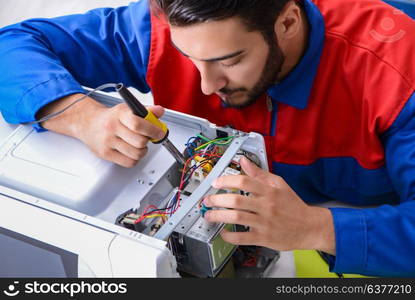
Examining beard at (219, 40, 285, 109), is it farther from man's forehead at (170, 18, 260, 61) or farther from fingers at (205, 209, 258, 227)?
fingers at (205, 209, 258, 227)

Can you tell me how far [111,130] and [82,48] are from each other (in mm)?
452

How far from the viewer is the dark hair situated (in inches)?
41.3

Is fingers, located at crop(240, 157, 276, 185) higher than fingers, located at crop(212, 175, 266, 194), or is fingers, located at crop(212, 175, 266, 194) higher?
fingers, located at crop(212, 175, 266, 194)

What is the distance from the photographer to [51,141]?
1209 mm

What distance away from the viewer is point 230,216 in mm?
996

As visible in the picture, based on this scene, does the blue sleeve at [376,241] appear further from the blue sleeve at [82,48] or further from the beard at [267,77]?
the blue sleeve at [82,48]

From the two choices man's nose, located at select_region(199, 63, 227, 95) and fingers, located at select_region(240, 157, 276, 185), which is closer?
fingers, located at select_region(240, 157, 276, 185)

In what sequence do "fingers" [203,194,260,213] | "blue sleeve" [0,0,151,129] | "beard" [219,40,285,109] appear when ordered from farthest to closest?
"blue sleeve" [0,0,151,129], "beard" [219,40,285,109], "fingers" [203,194,260,213]

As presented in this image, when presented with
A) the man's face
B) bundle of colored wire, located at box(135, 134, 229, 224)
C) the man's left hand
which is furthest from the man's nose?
the man's left hand

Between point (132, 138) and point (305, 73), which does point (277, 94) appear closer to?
point (305, 73)

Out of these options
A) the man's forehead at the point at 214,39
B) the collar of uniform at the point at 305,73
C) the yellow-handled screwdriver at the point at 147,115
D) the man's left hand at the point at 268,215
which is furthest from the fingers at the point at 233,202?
the collar of uniform at the point at 305,73

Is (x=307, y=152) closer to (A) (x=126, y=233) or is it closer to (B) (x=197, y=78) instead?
(B) (x=197, y=78)

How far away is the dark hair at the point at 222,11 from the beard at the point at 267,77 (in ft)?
0.27

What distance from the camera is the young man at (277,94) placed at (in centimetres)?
108
